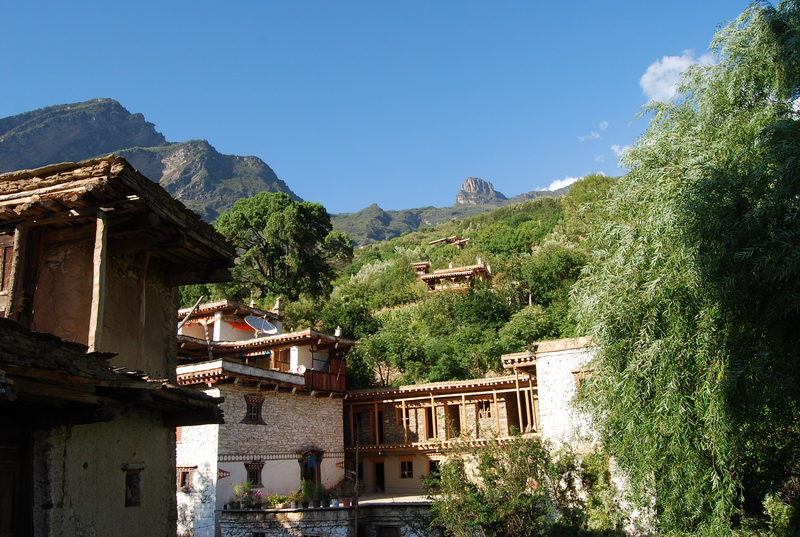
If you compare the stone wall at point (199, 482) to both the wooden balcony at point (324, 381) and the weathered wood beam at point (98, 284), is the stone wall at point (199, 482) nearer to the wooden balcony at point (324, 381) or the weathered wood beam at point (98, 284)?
the wooden balcony at point (324, 381)

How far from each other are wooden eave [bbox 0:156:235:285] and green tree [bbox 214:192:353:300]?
1188 inches

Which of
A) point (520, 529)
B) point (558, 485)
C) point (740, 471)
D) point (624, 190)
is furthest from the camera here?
point (558, 485)

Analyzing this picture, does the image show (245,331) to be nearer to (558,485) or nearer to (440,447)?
(440,447)

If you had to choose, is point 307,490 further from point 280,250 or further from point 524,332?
point 280,250

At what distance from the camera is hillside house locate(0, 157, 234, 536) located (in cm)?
660

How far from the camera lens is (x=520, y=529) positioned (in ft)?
51.3

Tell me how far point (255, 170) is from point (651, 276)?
571 feet

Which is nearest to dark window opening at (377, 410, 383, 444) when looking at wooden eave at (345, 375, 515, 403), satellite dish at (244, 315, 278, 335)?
wooden eave at (345, 375, 515, 403)

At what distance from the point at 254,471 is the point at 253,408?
204 centimetres

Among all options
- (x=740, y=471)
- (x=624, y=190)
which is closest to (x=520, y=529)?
(x=740, y=471)

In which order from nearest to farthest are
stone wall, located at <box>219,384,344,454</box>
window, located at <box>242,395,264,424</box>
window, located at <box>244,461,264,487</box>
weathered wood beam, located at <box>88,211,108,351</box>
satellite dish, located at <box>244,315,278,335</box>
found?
weathered wood beam, located at <box>88,211,108,351</box> < stone wall, located at <box>219,384,344,454</box> < window, located at <box>244,461,264,487</box> < window, located at <box>242,395,264,424</box> < satellite dish, located at <box>244,315,278,335</box>

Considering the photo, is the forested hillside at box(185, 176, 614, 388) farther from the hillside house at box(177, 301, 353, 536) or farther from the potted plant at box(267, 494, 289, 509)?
the potted plant at box(267, 494, 289, 509)

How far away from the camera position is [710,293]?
1002 cm

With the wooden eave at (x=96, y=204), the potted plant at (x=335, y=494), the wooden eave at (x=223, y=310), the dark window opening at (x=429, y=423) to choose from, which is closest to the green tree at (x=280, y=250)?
the wooden eave at (x=223, y=310)
